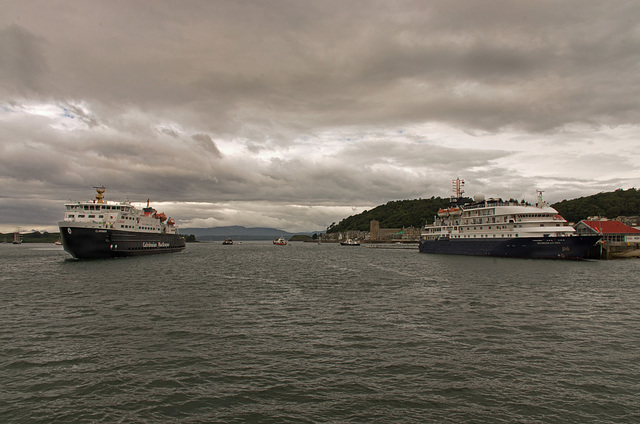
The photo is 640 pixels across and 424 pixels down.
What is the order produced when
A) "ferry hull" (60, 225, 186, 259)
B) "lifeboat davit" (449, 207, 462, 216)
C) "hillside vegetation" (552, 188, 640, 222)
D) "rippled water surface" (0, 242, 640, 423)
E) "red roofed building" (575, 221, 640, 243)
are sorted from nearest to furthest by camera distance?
1. "rippled water surface" (0, 242, 640, 423)
2. "ferry hull" (60, 225, 186, 259)
3. "red roofed building" (575, 221, 640, 243)
4. "lifeboat davit" (449, 207, 462, 216)
5. "hillside vegetation" (552, 188, 640, 222)

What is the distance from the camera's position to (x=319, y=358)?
16406 mm

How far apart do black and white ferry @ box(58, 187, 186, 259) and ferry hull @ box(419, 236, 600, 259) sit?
78.3 m

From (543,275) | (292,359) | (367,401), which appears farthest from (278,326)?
(543,275)

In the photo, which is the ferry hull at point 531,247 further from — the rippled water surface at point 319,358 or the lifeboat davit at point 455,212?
the rippled water surface at point 319,358

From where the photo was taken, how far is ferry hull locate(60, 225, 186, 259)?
6844 cm

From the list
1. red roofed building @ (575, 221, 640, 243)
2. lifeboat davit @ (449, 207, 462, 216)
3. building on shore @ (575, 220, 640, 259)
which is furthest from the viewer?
lifeboat davit @ (449, 207, 462, 216)

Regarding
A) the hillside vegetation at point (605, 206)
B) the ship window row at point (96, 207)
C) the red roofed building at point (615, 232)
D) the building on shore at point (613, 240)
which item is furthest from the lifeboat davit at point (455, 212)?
the hillside vegetation at point (605, 206)

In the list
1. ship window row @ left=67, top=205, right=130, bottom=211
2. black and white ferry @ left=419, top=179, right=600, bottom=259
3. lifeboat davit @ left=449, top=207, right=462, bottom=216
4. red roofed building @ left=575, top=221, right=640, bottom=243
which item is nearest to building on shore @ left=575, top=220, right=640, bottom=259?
red roofed building @ left=575, top=221, right=640, bottom=243

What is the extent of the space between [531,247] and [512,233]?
495cm

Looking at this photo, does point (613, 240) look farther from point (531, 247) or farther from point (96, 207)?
point (96, 207)

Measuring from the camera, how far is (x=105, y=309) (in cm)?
2633

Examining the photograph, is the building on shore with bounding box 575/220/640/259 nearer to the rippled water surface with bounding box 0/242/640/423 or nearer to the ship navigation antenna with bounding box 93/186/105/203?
the rippled water surface with bounding box 0/242/640/423

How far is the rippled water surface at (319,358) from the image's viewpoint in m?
11.9

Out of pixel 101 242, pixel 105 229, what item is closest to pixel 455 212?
pixel 105 229
